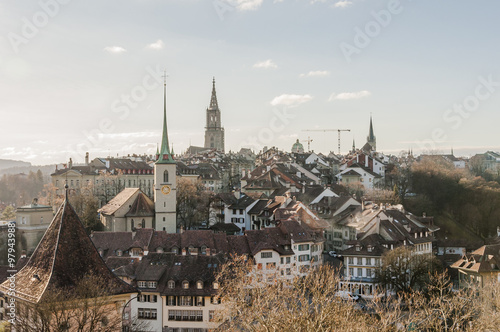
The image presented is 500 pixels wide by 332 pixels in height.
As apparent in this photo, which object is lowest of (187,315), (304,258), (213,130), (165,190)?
(187,315)

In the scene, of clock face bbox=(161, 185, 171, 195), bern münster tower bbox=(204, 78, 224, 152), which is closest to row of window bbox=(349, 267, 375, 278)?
clock face bbox=(161, 185, 171, 195)

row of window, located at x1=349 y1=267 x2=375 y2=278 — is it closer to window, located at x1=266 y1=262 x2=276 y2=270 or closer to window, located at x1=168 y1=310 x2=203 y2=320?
window, located at x1=266 y1=262 x2=276 y2=270

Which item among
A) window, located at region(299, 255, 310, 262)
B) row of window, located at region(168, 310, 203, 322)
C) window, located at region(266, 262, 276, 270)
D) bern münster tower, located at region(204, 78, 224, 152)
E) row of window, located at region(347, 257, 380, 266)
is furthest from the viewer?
bern münster tower, located at region(204, 78, 224, 152)

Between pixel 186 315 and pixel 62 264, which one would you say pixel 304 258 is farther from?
pixel 62 264

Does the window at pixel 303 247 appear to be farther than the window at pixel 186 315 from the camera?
Yes

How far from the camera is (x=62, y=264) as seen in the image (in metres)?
17.9

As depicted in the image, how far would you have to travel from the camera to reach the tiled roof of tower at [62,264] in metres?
17.5

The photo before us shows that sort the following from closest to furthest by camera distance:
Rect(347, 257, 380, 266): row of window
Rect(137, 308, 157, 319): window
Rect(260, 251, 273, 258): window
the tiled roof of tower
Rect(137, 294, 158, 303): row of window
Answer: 1. the tiled roof of tower
2. Rect(137, 308, 157, 319): window
3. Rect(137, 294, 158, 303): row of window
4. Rect(260, 251, 273, 258): window
5. Rect(347, 257, 380, 266): row of window

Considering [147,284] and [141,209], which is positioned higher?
[141,209]

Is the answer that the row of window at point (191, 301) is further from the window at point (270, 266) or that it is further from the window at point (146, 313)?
the window at point (270, 266)

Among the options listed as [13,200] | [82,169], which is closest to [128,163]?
[82,169]

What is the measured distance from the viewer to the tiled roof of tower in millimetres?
17484

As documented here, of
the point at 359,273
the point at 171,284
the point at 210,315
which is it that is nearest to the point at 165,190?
the point at 171,284

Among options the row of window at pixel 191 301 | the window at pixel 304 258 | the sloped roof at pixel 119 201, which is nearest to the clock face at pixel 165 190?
the sloped roof at pixel 119 201
